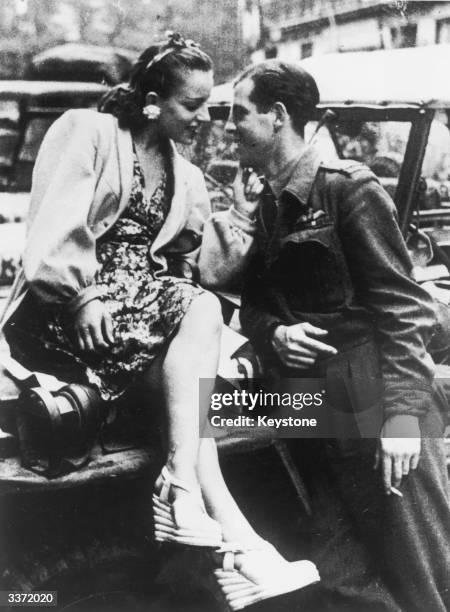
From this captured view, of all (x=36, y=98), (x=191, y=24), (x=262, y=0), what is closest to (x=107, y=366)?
(x=36, y=98)

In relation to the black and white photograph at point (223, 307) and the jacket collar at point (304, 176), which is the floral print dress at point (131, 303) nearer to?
the black and white photograph at point (223, 307)

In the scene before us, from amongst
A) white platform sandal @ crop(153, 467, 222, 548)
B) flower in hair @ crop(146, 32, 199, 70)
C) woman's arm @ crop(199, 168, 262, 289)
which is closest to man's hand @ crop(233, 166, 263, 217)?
woman's arm @ crop(199, 168, 262, 289)

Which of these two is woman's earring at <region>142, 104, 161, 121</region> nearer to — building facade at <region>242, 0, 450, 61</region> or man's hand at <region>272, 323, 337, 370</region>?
building facade at <region>242, 0, 450, 61</region>

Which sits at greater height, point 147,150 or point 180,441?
point 147,150

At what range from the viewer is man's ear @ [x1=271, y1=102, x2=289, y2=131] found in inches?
99.2

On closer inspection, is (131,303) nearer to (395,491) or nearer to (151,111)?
(151,111)

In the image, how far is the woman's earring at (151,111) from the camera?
2.49 m

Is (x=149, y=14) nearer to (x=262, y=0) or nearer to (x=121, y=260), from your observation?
(x=262, y=0)

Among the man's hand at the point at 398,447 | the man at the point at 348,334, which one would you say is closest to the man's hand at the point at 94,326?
the man at the point at 348,334

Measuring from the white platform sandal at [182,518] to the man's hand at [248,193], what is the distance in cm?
95

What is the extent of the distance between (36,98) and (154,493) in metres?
1.47

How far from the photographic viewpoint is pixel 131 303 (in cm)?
241

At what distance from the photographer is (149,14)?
2.66 meters

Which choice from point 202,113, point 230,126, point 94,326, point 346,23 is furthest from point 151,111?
point 346,23
